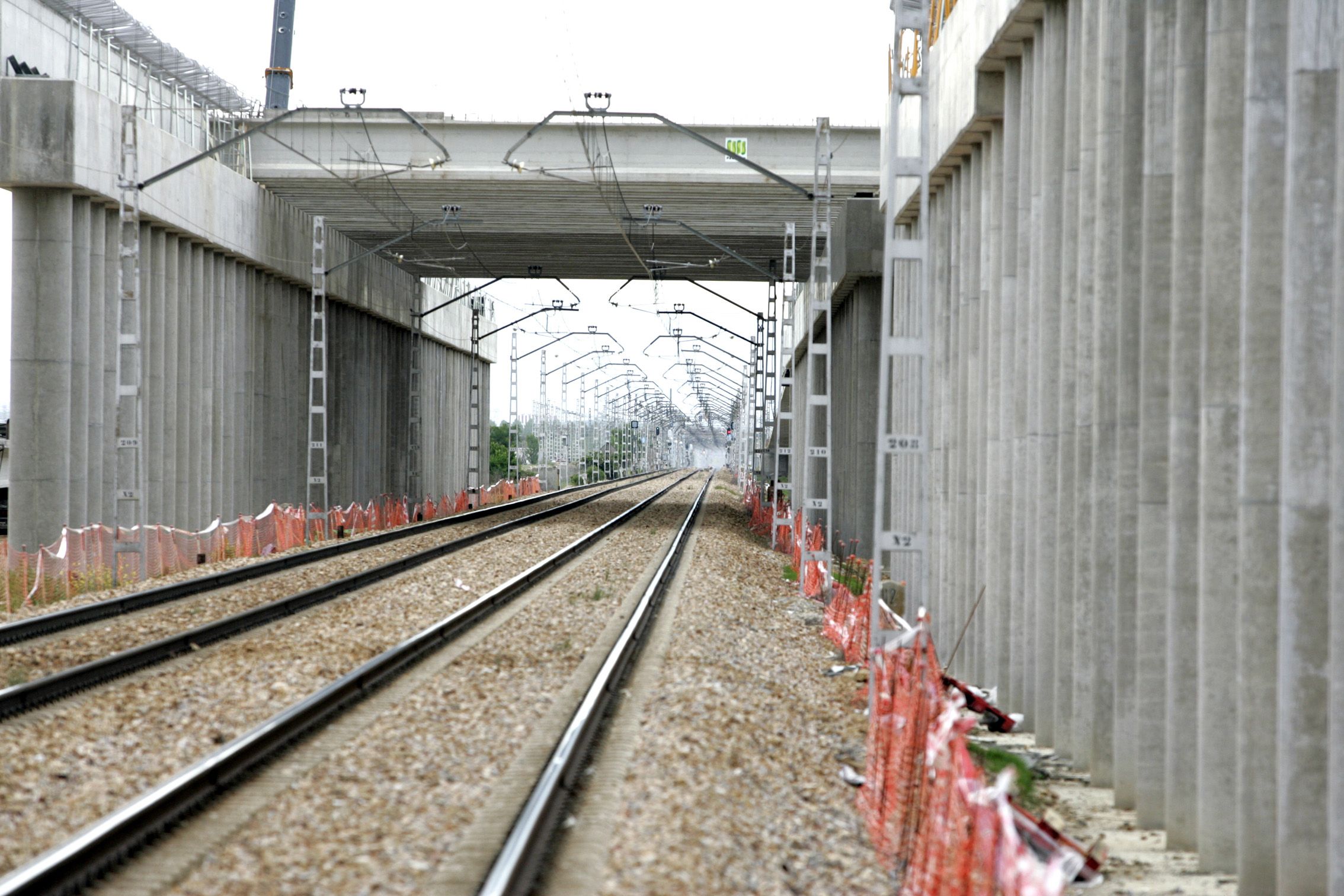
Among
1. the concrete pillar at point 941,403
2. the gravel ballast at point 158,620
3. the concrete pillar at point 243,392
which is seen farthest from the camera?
the concrete pillar at point 243,392

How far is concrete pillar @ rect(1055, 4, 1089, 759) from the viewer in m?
12.0

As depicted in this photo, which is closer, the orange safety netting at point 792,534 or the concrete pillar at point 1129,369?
the concrete pillar at point 1129,369

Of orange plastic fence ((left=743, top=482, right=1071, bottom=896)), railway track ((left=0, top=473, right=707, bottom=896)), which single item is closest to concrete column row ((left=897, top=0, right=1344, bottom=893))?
orange plastic fence ((left=743, top=482, right=1071, bottom=896))

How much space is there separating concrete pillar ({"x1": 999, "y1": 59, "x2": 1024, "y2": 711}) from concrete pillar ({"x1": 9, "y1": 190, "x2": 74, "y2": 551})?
1816cm

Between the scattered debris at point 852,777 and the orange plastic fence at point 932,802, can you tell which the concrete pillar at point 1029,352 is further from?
the scattered debris at point 852,777

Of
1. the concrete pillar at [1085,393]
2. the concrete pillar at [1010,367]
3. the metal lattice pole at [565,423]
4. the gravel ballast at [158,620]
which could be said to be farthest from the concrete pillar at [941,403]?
the metal lattice pole at [565,423]

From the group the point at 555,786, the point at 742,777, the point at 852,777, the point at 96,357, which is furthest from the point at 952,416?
the point at 96,357

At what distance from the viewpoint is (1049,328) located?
13016 mm

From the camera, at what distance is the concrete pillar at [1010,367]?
14148 mm

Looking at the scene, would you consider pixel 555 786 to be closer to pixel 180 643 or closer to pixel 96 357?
pixel 180 643

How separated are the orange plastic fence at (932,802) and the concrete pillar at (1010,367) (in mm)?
2448

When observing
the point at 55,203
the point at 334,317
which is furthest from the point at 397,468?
the point at 55,203

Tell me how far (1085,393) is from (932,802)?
5403mm

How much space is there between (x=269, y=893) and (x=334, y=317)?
37.9 metres
